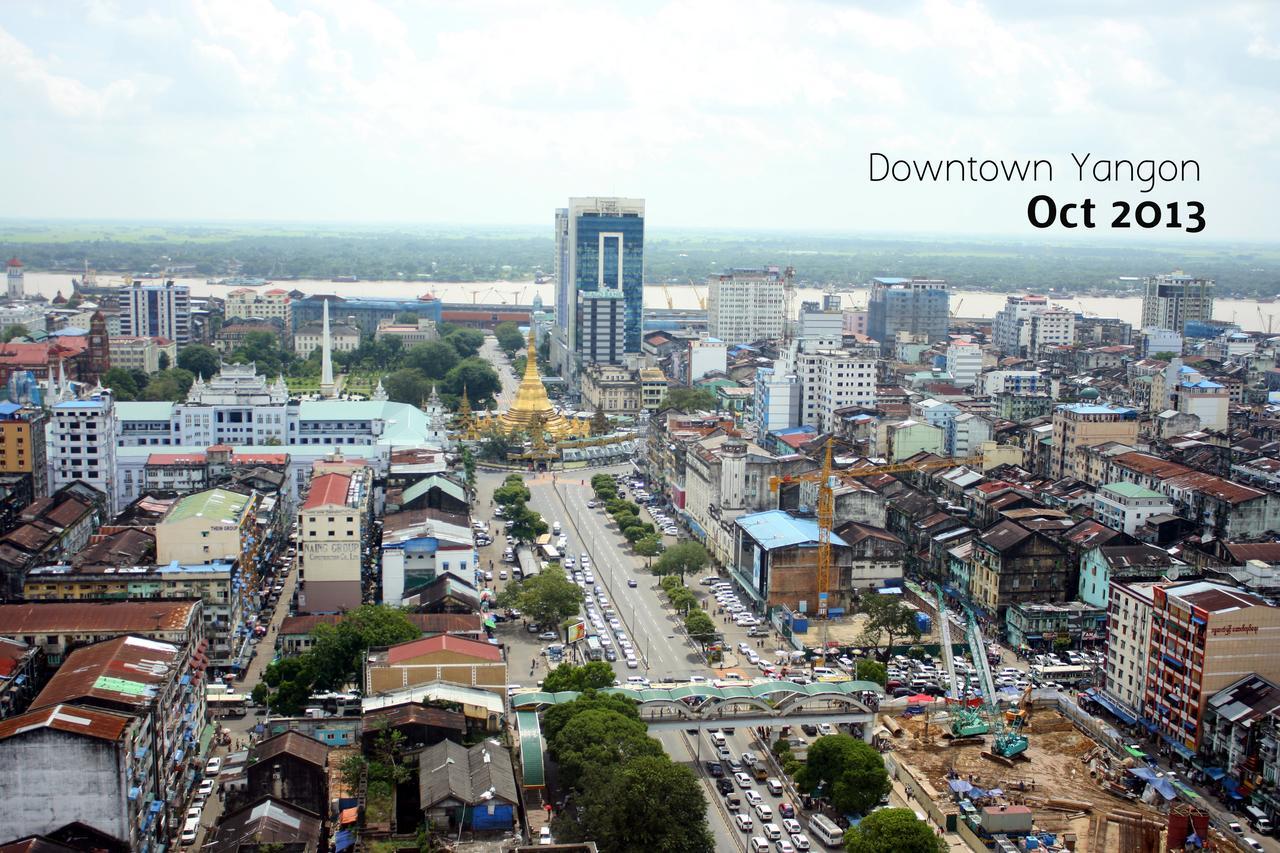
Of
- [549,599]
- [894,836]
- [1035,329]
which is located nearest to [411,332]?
[1035,329]

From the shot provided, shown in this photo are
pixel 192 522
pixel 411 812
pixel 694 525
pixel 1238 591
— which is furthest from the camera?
pixel 694 525

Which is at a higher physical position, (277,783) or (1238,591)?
(1238,591)

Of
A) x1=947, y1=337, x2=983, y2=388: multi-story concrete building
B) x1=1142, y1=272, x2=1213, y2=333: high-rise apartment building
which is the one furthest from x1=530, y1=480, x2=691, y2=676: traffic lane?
x1=1142, y1=272, x2=1213, y2=333: high-rise apartment building

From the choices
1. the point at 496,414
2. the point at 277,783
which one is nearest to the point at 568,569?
the point at 277,783

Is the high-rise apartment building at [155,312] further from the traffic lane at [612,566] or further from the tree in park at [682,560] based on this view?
the tree in park at [682,560]

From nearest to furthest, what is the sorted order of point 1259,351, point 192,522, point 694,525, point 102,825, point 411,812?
point 102,825
point 411,812
point 192,522
point 694,525
point 1259,351

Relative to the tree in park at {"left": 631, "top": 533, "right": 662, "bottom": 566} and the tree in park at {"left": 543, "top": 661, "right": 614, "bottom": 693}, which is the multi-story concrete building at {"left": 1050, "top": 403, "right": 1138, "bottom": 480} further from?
the tree in park at {"left": 543, "top": 661, "right": 614, "bottom": 693}

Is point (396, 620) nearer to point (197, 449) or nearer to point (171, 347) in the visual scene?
point (197, 449)
